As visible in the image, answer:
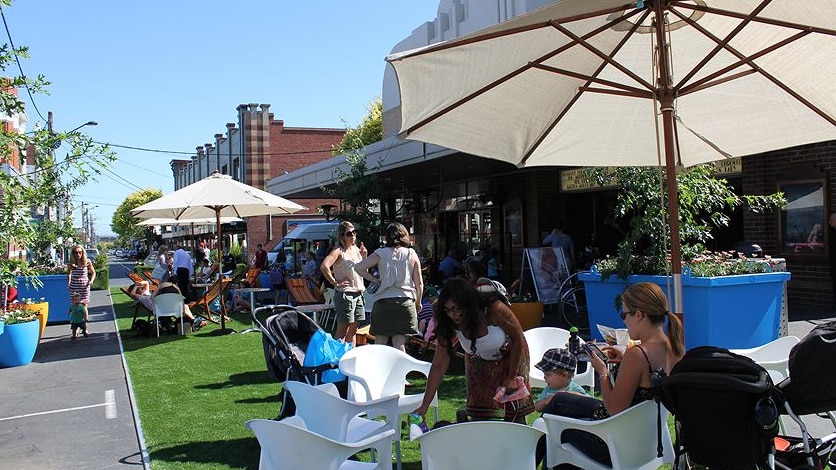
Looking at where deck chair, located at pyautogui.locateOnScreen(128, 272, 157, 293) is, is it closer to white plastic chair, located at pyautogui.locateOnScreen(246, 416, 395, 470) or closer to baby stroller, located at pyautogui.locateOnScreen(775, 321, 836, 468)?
white plastic chair, located at pyautogui.locateOnScreen(246, 416, 395, 470)

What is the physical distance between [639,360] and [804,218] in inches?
357

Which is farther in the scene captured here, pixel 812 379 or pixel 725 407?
pixel 812 379

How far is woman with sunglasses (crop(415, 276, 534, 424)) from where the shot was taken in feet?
12.9

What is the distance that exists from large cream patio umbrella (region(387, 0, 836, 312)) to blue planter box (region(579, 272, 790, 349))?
204 centimetres

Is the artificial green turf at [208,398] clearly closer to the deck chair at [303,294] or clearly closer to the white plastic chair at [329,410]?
the white plastic chair at [329,410]

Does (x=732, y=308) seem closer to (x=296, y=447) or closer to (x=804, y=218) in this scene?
(x=804, y=218)

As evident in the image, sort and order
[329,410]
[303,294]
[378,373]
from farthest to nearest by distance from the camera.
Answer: [303,294] < [378,373] < [329,410]

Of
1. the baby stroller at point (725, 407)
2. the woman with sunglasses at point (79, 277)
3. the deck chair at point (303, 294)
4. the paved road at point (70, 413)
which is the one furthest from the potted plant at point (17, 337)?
the baby stroller at point (725, 407)

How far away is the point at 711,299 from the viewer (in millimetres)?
6859

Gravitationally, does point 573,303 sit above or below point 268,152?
below

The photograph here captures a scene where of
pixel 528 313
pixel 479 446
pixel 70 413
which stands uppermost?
→ pixel 479 446

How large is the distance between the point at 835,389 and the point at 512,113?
2.52 m

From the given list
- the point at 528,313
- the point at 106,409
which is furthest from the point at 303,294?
the point at 106,409

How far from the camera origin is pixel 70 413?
6.87 meters
